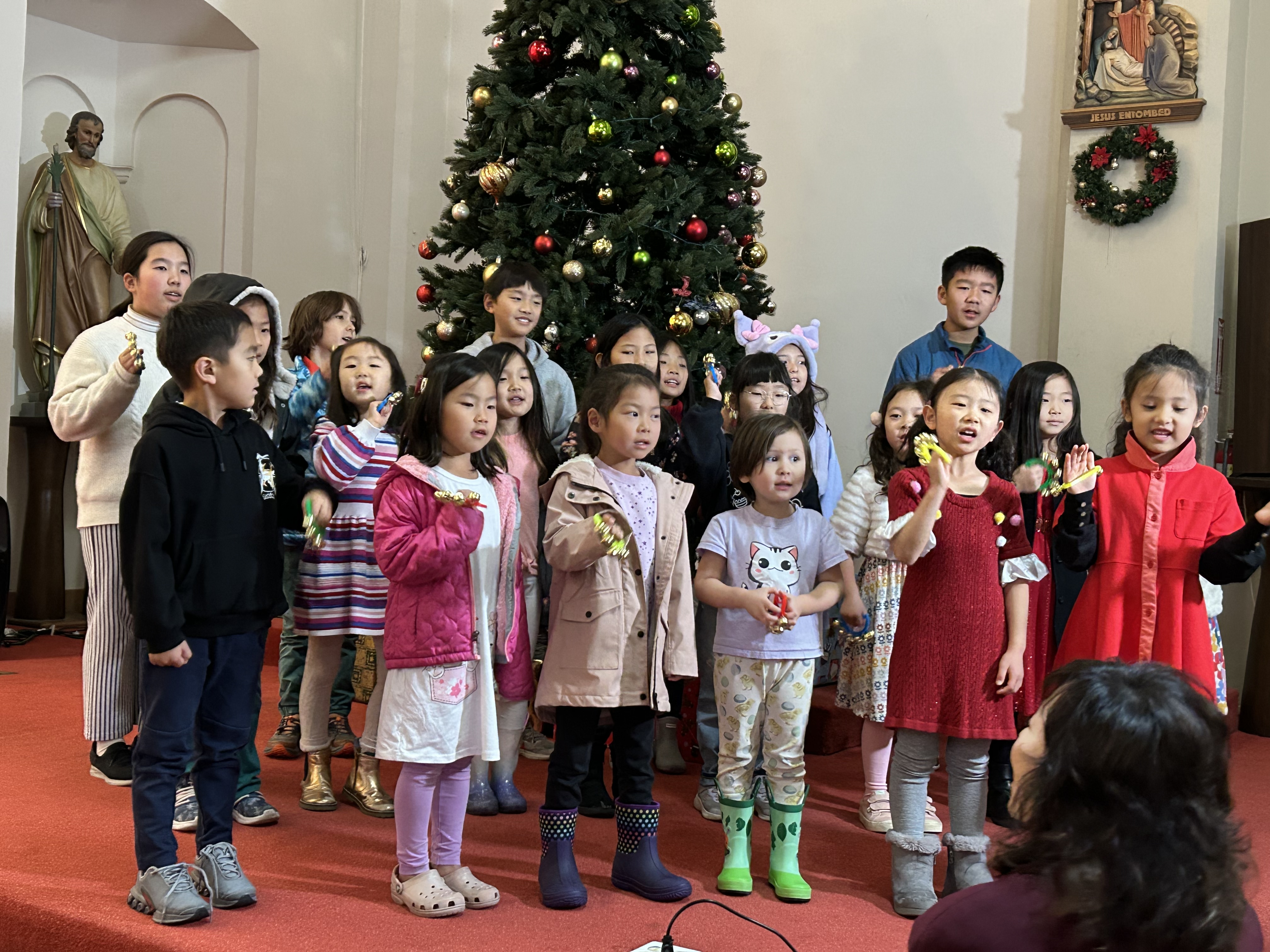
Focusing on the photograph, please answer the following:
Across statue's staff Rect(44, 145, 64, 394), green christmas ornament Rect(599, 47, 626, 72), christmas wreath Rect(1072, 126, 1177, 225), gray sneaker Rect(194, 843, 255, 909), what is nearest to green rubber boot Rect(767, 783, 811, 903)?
gray sneaker Rect(194, 843, 255, 909)

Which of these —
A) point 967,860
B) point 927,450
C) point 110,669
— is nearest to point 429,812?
point 110,669

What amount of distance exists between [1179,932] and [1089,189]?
5.05 m

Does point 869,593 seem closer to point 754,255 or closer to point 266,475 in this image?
point 266,475

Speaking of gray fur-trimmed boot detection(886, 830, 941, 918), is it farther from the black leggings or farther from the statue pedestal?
the statue pedestal

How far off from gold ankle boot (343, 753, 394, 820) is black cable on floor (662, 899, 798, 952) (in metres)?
0.98

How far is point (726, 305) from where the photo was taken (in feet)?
15.9

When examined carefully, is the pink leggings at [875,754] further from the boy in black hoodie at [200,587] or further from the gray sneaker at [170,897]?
the gray sneaker at [170,897]

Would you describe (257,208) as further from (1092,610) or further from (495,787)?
(1092,610)

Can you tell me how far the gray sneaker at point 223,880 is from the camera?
2527mm

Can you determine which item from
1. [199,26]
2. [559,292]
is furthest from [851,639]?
[199,26]

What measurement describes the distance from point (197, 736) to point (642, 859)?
1041mm

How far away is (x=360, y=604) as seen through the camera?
3.20 meters

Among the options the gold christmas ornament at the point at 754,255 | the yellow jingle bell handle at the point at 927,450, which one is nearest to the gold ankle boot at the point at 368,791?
the yellow jingle bell handle at the point at 927,450

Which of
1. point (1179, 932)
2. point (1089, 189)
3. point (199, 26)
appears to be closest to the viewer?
point (1179, 932)
